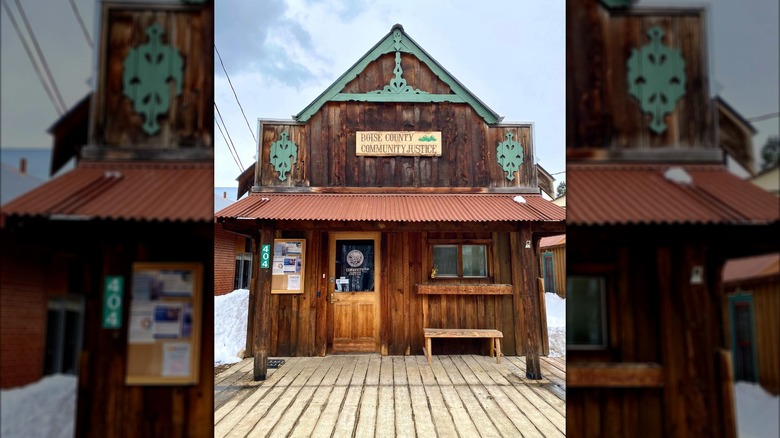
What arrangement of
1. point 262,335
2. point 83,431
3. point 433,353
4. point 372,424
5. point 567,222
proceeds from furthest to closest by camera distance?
1. point 433,353
2. point 262,335
3. point 372,424
4. point 567,222
5. point 83,431

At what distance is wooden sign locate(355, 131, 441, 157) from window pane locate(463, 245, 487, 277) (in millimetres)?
2185

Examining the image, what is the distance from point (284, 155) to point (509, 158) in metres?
2.76

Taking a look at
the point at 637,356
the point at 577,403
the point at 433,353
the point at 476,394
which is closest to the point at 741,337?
the point at 637,356

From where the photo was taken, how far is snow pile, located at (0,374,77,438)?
621 millimetres

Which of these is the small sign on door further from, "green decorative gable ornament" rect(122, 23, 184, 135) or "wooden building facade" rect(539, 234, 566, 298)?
"wooden building facade" rect(539, 234, 566, 298)

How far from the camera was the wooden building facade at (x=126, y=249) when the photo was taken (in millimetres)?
644

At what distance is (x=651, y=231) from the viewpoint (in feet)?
2.37

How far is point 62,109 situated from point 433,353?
608 cm

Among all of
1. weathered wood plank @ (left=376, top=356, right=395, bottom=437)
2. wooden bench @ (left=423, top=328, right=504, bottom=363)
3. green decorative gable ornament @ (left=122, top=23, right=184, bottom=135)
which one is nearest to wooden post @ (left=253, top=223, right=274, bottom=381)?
weathered wood plank @ (left=376, top=356, right=395, bottom=437)

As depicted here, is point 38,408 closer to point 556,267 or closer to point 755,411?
point 755,411

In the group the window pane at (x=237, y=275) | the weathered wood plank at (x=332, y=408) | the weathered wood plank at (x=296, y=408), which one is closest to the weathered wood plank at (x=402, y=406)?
the weathered wood plank at (x=332, y=408)

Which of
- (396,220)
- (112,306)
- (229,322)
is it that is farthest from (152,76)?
(396,220)

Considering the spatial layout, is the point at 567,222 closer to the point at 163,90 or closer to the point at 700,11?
the point at 700,11

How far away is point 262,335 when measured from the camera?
4.26 meters
